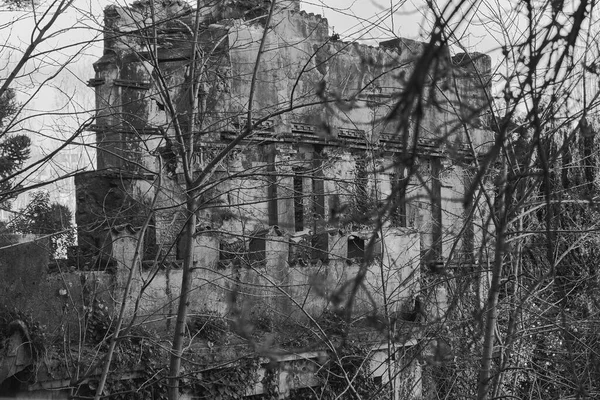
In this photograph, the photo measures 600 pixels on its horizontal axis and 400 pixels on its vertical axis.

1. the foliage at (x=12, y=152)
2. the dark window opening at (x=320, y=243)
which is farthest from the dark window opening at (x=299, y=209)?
the foliage at (x=12, y=152)

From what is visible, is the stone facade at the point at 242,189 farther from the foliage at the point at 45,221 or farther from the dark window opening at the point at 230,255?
the foliage at the point at 45,221

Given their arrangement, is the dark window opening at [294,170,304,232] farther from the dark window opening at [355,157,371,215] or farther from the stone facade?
the dark window opening at [355,157,371,215]

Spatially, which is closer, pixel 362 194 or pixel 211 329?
pixel 211 329

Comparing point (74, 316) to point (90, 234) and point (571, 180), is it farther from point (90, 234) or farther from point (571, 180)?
point (571, 180)

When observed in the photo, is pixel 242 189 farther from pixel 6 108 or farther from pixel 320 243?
pixel 320 243

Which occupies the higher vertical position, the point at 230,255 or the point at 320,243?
the point at 320,243

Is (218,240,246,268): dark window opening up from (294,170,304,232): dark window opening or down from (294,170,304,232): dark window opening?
down

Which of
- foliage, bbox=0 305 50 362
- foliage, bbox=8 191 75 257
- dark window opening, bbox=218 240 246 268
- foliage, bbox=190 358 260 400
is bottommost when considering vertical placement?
foliage, bbox=190 358 260 400

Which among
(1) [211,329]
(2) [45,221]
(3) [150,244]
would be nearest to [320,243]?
(3) [150,244]

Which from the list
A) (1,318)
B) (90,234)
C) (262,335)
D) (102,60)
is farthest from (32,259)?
(102,60)

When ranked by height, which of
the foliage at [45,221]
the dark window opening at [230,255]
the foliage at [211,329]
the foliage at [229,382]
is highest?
the foliage at [45,221]

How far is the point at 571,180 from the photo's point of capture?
14852mm

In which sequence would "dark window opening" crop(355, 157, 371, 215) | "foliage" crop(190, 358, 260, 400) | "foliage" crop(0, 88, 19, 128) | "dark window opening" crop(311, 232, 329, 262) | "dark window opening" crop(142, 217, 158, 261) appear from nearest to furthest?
1. "foliage" crop(0, 88, 19, 128)
2. "foliage" crop(190, 358, 260, 400)
3. "dark window opening" crop(355, 157, 371, 215)
4. "dark window opening" crop(142, 217, 158, 261)
5. "dark window opening" crop(311, 232, 329, 262)

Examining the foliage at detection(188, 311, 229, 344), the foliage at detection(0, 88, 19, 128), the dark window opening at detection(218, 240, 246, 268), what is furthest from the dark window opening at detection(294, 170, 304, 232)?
the foliage at detection(0, 88, 19, 128)
